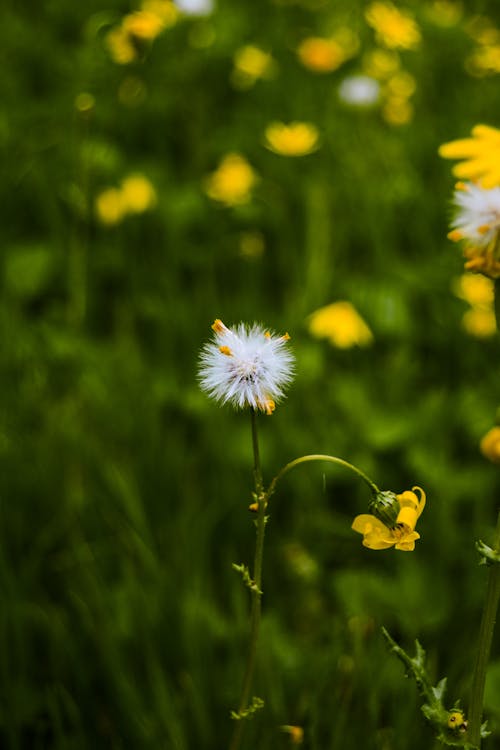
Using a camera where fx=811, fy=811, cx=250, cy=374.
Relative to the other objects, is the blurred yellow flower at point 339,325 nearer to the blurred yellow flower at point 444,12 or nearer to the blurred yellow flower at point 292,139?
the blurred yellow flower at point 292,139

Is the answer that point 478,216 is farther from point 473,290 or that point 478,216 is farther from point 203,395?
point 473,290

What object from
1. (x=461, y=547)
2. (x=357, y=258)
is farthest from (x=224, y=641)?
(x=357, y=258)

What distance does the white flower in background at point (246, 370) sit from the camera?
0.59 metres

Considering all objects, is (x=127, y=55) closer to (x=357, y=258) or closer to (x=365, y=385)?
(x=357, y=258)

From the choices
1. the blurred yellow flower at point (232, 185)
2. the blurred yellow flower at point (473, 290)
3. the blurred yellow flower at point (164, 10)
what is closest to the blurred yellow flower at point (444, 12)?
the blurred yellow flower at point (164, 10)

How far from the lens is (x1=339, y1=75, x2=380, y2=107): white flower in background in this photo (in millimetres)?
2318

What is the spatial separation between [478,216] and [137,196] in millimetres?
1476

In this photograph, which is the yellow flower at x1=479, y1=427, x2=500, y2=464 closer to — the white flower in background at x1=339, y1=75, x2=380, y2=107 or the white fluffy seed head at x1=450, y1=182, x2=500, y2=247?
the white fluffy seed head at x1=450, y1=182, x2=500, y2=247

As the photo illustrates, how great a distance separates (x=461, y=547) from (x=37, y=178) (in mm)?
1442

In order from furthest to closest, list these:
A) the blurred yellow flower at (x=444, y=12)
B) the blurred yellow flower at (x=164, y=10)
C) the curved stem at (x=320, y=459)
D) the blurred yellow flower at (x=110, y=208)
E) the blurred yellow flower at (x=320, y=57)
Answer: the blurred yellow flower at (x=444, y=12) → the blurred yellow flower at (x=320, y=57) → the blurred yellow flower at (x=164, y=10) → the blurred yellow flower at (x=110, y=208) → the curved stem at (x=320, y=459)

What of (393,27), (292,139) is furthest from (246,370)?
(393,27)

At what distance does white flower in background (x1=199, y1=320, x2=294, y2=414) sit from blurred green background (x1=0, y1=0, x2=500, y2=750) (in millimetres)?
425

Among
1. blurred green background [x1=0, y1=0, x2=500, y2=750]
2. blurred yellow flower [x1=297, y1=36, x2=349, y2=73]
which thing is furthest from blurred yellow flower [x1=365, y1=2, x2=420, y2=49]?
blurred yellow flower [x1=297, y1=36, x2=349, y2=73]

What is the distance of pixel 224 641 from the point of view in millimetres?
1183
